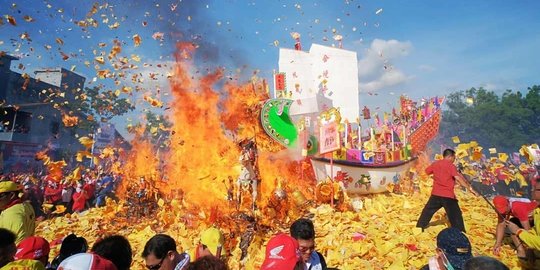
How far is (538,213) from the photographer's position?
423 cm

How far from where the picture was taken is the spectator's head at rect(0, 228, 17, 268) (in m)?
3.02

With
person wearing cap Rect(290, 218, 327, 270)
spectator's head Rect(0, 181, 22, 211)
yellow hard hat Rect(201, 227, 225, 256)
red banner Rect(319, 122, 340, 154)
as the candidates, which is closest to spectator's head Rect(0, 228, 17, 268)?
spectator's head Rect(0, 181, 22, 211)

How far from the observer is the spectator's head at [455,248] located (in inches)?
115

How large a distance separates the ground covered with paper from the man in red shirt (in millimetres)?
606

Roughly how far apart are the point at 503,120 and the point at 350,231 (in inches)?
1883

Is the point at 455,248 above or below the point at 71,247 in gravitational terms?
above

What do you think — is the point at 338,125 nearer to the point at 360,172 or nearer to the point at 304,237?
the point at 360,172

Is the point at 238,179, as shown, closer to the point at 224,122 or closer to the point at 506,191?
the point at 224,122

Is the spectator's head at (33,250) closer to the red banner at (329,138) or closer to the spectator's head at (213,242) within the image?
the spectator's head at (213,242)

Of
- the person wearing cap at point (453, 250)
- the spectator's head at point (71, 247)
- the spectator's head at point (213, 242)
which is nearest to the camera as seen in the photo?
the person wearing cap at point (453, 250)

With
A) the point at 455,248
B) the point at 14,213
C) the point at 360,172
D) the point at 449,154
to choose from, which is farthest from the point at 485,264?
the point at 360,172

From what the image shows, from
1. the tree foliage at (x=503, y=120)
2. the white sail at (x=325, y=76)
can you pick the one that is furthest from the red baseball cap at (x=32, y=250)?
the tree foliage at (x=503, y=120)

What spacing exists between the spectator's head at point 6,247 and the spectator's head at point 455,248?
13.6 feet

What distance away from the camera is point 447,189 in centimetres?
728
